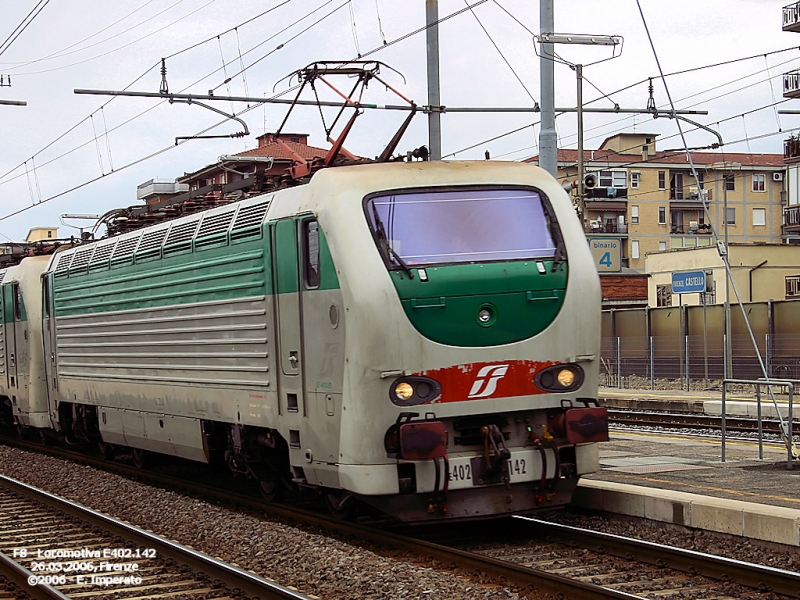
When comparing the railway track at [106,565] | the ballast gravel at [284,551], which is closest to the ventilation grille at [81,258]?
the ballast gravel at [284,551]

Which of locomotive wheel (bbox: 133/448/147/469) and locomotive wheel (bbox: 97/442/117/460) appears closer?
locomotive wheel (bbox: 133/448/147/469)

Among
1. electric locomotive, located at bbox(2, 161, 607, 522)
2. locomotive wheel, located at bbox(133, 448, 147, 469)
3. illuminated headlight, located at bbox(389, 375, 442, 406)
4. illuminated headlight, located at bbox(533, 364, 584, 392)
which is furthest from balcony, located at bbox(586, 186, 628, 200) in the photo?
illuminated headlight, located at bbox(389, 375, 442, 406)

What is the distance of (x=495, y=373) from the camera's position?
948cm

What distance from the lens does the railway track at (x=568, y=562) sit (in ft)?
24.5

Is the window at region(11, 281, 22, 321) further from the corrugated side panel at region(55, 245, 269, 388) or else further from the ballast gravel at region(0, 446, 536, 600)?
the ballast gravel at region(0, 446, 536, 600)

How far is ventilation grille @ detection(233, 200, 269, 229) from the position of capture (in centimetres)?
1114

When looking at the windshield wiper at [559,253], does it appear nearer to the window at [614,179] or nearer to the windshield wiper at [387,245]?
the windshield wiper at [387,245]

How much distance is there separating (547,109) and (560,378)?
7.49 meters

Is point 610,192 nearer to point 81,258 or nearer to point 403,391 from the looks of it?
point 81,258

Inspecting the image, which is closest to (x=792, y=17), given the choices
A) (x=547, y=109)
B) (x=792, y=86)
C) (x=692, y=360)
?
(x=792, y=86)

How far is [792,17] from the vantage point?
44.0 meters

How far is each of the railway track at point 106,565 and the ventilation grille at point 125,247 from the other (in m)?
3.94

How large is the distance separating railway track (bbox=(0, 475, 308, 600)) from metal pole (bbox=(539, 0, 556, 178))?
26.6 ft

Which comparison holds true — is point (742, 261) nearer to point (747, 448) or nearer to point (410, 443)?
point (747, 448)
